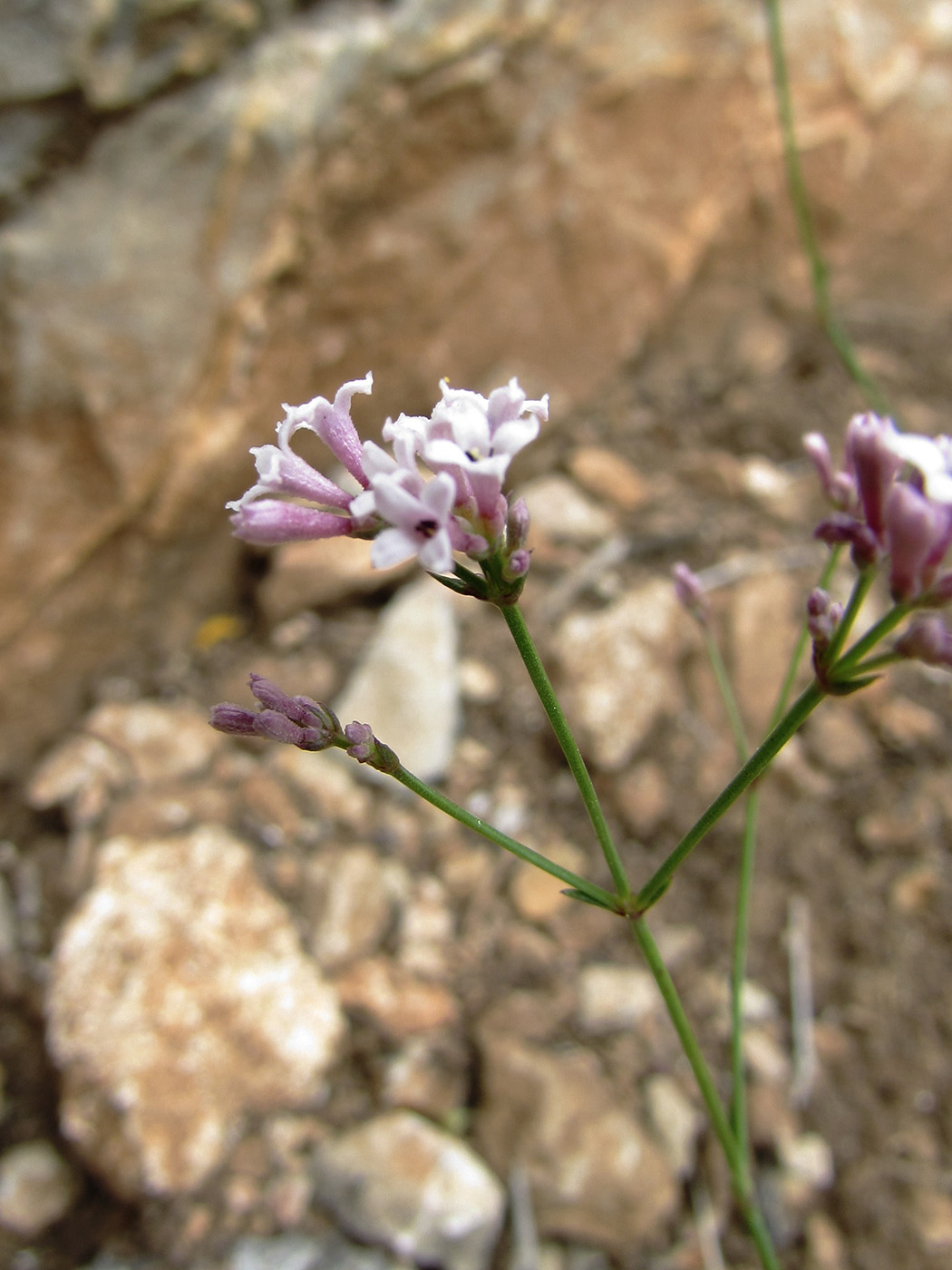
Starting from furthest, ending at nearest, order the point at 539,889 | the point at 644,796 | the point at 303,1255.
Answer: the point at 644,796
the point at 539,889
the point at 303,1255

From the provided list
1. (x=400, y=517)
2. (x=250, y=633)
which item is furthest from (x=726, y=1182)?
(x=250, y=633)

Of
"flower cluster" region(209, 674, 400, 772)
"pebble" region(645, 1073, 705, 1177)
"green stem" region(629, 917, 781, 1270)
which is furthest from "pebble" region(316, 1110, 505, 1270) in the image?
"flower cluster" region(209, 674, 400, 772)

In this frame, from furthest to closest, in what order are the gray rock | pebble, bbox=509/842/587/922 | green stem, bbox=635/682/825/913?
pebble, bbox=509/842/587/922, the gray rock, green stem, bbox=635/682/825/913

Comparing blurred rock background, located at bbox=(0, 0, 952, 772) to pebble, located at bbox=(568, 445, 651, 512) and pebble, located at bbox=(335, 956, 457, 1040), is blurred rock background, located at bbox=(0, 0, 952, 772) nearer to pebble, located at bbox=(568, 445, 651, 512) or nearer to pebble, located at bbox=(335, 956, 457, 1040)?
pebble, located at bbox=(568, 445, 651, 512)

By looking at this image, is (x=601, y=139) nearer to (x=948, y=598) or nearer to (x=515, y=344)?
(x=515, y=344)

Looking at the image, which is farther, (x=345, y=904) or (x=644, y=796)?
(x=644, y=796)

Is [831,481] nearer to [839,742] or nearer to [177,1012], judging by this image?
[839,742]

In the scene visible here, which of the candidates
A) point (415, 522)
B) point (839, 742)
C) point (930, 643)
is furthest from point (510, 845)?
point (839, 742)
